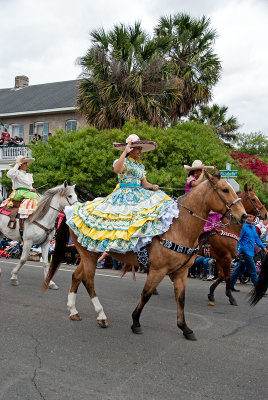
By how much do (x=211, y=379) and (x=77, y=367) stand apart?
145 cm

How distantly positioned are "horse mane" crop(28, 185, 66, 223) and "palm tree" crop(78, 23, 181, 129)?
9.64 meters

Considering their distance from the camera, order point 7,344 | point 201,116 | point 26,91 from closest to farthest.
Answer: point 7,344
point 201,116
point 26,91

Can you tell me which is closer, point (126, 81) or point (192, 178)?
point (192, 178)

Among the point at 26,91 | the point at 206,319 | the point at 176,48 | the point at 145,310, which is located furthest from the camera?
the point at 26,91

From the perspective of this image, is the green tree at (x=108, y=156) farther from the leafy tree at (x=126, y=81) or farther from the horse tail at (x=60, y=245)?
the horse tail at (x=60, y=245)

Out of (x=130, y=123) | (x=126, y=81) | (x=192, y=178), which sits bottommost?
(x=192, y=178)

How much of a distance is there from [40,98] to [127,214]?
28.3 meters

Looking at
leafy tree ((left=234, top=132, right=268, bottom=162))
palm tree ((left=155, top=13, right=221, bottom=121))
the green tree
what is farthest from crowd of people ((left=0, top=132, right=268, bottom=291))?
leafy tree ((left=234, top=132, right=268, bottom=162))

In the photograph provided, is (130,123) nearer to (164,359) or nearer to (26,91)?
(164,359)

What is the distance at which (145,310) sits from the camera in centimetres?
685

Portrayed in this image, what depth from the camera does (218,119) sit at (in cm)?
2977

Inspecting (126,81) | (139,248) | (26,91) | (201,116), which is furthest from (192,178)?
(26,91)

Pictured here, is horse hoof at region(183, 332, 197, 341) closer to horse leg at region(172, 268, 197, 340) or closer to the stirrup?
horse leg at region(172, 268, 197, 340)

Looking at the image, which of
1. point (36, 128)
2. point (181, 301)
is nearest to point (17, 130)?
point (36, 128)
